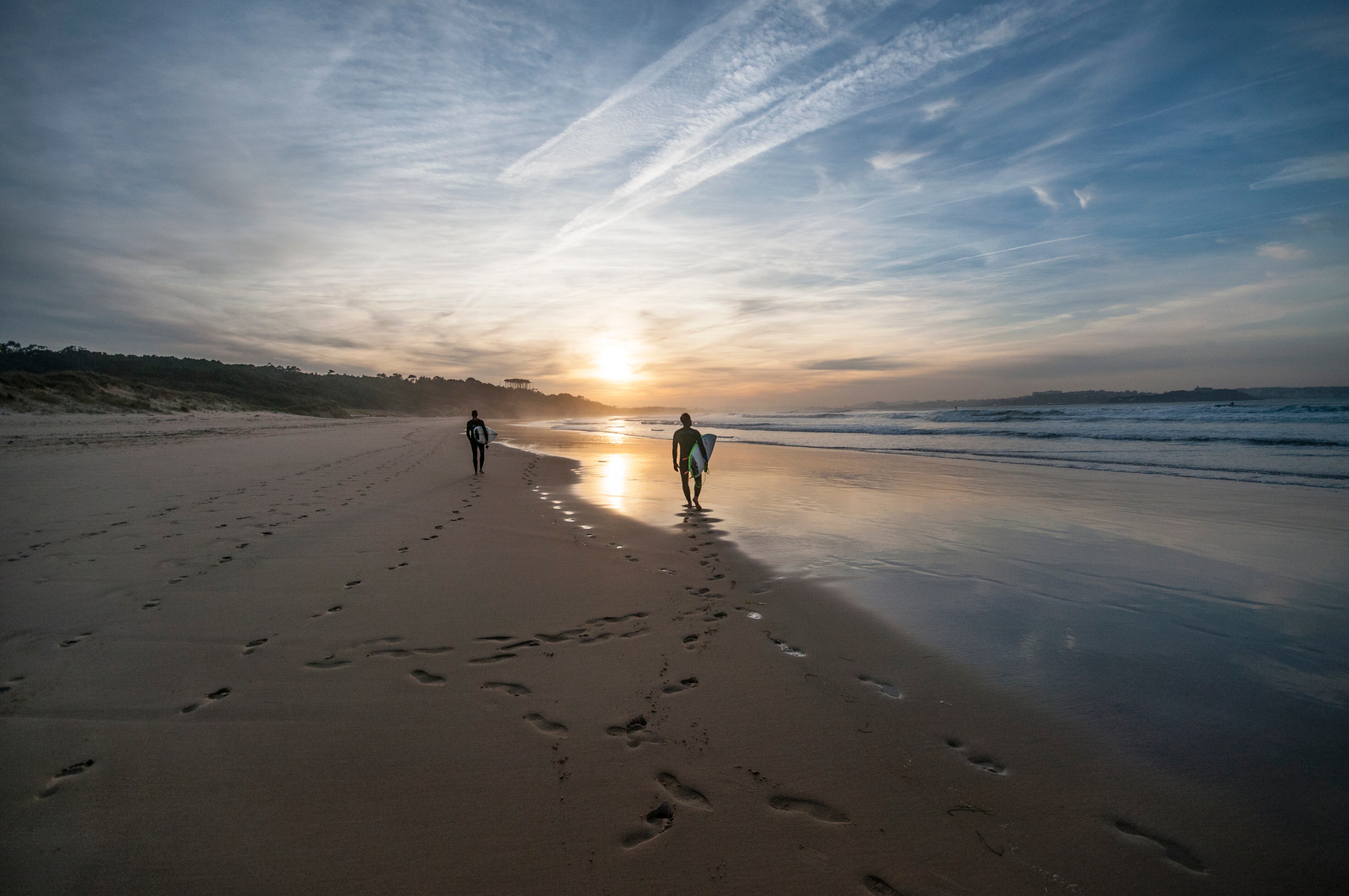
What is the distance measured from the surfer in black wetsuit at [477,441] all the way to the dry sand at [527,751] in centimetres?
883

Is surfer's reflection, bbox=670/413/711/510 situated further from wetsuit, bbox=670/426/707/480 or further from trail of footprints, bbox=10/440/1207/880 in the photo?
trail of footprints, bbox=10/440/1207/880

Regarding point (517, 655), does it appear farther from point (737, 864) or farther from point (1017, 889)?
point (1017, 889)

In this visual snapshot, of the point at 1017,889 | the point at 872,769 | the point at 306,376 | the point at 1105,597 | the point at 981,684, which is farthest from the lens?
the point at 306,376

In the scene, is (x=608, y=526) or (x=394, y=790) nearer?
(x=394, y=790)

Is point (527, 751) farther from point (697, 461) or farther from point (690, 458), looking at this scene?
point (697, 461)

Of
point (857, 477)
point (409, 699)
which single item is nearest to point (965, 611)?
point (409, 699)

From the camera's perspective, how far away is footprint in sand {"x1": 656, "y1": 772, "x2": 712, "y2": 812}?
2.56 m

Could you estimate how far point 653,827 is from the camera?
2420 mm

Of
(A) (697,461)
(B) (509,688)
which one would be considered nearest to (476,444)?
(A) (697,461)

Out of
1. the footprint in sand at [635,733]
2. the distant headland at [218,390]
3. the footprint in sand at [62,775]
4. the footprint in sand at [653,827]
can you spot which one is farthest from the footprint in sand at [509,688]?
the distant headland at [218,390]

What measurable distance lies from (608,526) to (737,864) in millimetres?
6643

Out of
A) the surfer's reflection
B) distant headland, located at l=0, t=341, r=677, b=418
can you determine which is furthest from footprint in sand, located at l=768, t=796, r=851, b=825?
distant headland, located at l=0, t=341, r=677, b=418

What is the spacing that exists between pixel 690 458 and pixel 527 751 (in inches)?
305

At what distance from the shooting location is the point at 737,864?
2.23 m
